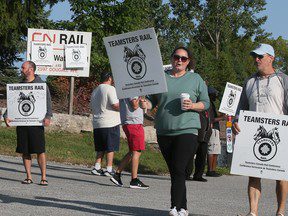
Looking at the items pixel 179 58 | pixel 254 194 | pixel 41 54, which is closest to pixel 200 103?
pixel 179 58

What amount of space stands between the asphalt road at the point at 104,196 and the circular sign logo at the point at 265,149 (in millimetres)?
1477

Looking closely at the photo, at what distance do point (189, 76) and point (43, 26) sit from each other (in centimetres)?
2906

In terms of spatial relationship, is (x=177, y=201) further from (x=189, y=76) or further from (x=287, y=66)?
(x=287, y=66)

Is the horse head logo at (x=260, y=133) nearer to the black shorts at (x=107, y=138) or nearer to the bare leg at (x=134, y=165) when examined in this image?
the bare leg at (x=134, y=165)

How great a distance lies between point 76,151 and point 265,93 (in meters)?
10.1

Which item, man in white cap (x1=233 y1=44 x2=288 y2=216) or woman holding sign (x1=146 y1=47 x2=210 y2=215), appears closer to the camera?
man in white cap (x1=233 y1=44 x2=288 y2=216)

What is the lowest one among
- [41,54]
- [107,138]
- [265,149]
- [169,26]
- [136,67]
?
[107,138]

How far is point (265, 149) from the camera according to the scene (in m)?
8.23

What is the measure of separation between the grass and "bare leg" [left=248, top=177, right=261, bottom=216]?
7988 millimetres

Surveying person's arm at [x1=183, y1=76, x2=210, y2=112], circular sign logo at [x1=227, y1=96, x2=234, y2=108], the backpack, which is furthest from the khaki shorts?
person's arm at [x1=183, y1=76, x2=210, y2=112]

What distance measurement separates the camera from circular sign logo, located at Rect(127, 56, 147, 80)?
29.2 feet

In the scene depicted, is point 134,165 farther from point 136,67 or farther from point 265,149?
point 265,149

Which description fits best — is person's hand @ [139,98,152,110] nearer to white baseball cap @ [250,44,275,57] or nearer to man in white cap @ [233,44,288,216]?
man in white cap @ [233,44,288,216]

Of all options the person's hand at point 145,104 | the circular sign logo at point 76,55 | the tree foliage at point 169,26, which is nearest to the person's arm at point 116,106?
the person's hand at point 145,104
